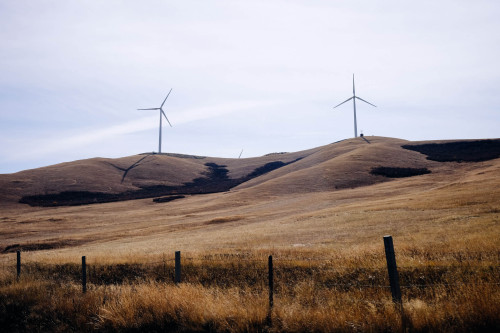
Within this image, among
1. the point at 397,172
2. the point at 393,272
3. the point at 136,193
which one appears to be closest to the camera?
the point at 393,272

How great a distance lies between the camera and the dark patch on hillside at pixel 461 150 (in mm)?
102000

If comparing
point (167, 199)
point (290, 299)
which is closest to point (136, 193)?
point (167, 199)

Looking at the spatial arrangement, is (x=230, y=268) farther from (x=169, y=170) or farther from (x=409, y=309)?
(x=169, y=170)

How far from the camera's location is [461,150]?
4513 inches

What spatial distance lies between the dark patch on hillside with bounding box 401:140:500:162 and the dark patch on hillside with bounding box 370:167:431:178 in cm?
1490

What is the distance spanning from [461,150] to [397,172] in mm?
33905

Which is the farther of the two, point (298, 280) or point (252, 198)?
point (252, 198)

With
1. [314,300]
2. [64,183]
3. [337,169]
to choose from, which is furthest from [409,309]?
[64,183]

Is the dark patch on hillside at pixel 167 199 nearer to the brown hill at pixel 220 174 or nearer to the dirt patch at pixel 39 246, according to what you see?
the brown hill at pixel 220 174

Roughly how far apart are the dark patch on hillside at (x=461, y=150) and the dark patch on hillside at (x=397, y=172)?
14897mm

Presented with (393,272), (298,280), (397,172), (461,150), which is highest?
(461,150)

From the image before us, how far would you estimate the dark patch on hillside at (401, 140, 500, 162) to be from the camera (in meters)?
102

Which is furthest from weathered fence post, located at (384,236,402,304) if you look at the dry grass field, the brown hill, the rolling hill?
the brown hill

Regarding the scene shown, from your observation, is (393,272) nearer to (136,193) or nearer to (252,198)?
(252,198)
